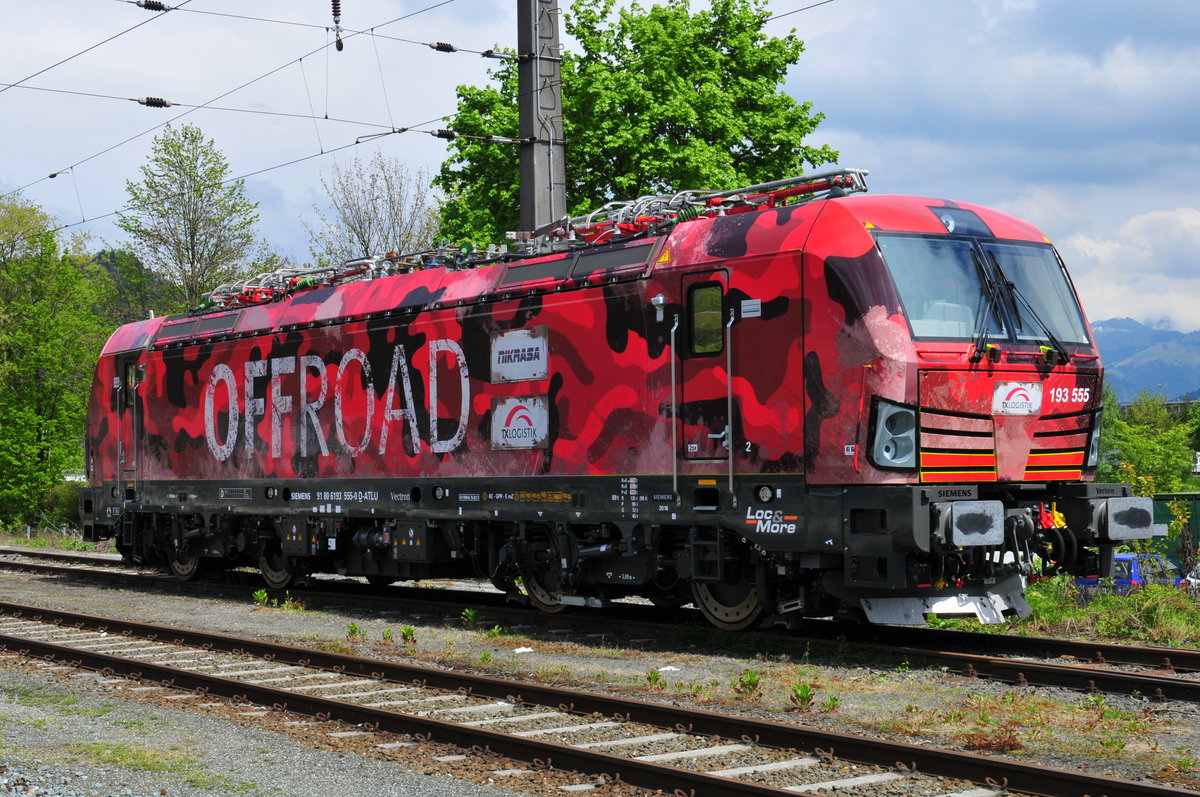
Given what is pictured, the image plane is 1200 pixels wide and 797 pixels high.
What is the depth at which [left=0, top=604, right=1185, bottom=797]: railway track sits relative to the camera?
23.1ft

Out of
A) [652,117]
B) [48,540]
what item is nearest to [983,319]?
[652,117]

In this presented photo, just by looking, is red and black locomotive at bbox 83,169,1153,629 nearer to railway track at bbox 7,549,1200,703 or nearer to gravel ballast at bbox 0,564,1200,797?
railway track at bbox 7,549,1200,703

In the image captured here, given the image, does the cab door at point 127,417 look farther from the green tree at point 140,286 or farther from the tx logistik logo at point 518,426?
the green tree at point 140,286

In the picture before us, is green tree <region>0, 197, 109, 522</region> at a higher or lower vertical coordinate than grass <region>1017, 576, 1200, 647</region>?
higher

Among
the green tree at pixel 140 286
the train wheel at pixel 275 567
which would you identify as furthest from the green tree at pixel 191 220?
the train wheel at pixel 275 567

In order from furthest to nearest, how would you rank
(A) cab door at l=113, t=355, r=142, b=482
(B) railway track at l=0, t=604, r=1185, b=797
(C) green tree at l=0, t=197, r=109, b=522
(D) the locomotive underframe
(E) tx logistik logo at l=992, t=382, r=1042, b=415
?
(C) green tree at l=0, t=197, r=109, b=522 < (A) cab door at l=113, t=355, r=142, b=482 < (E) tx logistik logo at l=992, t=382, r=1042, b=415 < (D) the locomotive underframe < (B) railway track at l=0, t=604, r=1185, b=797

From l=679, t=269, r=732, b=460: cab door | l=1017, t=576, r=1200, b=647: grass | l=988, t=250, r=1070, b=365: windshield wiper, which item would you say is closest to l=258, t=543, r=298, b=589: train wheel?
l=679, t=269, r=732, b=460: cab door

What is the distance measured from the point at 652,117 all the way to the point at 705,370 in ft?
58.9

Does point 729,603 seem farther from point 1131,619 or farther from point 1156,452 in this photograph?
point 1156,452

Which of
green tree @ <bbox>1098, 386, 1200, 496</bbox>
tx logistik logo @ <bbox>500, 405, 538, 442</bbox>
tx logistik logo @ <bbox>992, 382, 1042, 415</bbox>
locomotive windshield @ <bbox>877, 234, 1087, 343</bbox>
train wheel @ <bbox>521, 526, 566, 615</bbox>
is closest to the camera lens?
locomotive windshield @ <bbox>877, 234, 1087, 343</bbox>

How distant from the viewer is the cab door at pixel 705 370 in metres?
11.8

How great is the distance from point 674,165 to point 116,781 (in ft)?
75.3

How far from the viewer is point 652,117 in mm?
28938

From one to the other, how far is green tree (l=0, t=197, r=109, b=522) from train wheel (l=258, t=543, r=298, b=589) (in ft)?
70.6
